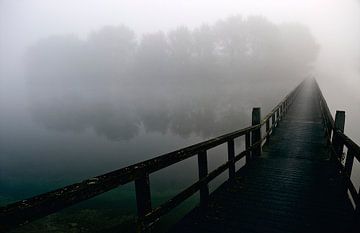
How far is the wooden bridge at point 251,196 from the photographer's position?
2193 mm

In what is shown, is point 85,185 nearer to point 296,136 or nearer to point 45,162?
point 296,136

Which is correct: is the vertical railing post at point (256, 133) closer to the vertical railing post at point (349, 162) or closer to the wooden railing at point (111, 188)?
the vertical railing post at point (349, 162)

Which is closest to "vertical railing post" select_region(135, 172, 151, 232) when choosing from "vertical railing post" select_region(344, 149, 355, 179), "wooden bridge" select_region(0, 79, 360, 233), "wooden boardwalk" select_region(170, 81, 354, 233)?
"wooden bridge" select_region(0, 79, 360, 233)

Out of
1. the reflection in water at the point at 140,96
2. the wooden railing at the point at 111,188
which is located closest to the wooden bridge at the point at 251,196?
the wooden railing at the point at 111,188

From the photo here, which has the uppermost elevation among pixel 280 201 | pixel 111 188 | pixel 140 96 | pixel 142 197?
pixel 111 188

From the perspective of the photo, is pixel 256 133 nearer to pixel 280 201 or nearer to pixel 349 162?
pixel 280 201

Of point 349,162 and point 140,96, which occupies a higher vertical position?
point 349,162

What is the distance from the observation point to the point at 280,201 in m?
5.16

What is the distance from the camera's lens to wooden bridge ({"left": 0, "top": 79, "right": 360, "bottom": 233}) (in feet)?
7.20

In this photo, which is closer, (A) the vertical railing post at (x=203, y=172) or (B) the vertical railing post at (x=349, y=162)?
(A) the vertical railing post at (x=203, y=172)

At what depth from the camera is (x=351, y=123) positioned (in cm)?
3058

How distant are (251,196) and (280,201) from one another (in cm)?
57

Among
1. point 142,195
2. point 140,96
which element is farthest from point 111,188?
point 140,96

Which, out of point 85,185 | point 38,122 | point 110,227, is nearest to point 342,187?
point 85,185
